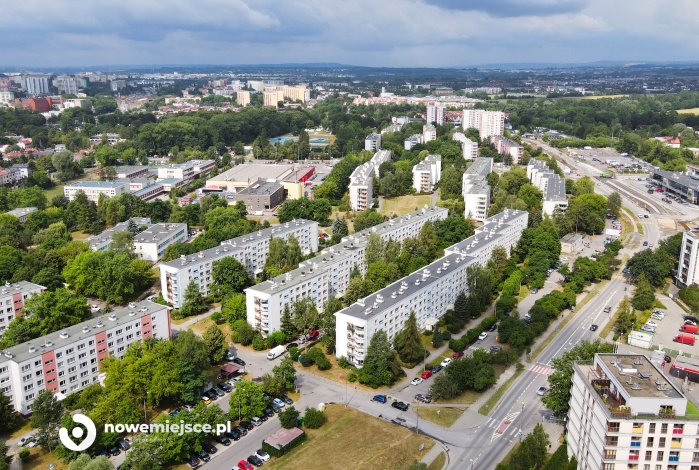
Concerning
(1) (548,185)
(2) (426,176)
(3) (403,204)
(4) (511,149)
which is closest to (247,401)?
(3) (403,204)

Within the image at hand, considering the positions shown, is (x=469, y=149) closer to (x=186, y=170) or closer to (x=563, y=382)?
(x=186, y=170)

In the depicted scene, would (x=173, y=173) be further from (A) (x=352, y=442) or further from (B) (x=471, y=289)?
(A) (x=352, y=442)

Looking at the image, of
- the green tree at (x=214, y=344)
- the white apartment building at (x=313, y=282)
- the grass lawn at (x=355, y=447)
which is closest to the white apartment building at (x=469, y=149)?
the white apartment building at (x=313, y=282)

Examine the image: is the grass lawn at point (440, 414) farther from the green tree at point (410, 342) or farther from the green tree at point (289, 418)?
the green tree at point (289, 418)

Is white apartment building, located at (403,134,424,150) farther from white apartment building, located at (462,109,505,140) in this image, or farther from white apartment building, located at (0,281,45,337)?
white apartment building, located at (0,281,45,337)

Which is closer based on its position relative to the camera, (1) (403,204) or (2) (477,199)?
(2) (477,199)

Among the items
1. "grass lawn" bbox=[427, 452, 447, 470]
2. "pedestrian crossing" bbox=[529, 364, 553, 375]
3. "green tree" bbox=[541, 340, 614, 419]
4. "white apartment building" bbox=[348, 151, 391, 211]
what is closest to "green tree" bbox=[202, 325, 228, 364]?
"grass lawn" bbox=[427, 452, 447, 470]
